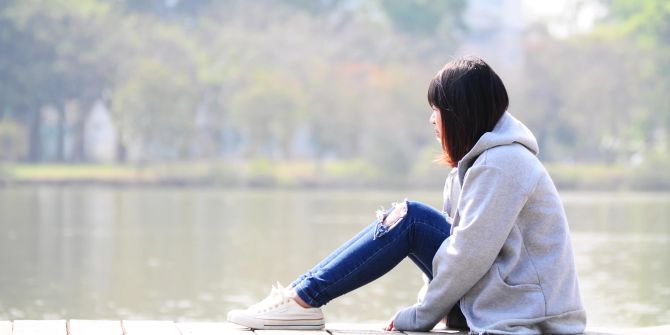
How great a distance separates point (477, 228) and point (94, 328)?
918 millimetres

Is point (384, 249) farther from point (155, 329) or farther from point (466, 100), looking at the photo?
point (155, 329)

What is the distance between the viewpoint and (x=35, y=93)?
38.6m

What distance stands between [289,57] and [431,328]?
3820 centimetres

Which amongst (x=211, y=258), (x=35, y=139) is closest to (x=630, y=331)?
(x=211, y=258)

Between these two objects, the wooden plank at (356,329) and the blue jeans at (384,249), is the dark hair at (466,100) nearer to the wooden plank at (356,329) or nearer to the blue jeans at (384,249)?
the blue jeans at (384,249)

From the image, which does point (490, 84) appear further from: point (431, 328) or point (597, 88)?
point (597, 88)

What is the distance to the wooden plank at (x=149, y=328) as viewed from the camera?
313 cm

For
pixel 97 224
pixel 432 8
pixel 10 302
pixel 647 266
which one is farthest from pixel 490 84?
pixel 432 8

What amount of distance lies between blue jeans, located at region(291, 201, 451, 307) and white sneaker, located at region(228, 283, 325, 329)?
82mm

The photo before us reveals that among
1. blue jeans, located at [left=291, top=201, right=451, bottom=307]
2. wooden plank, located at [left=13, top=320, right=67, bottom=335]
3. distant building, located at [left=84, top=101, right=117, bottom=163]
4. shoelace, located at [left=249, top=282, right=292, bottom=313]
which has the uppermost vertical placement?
blue jeans, located at [left=291, top=201, right=451, bottom=307]

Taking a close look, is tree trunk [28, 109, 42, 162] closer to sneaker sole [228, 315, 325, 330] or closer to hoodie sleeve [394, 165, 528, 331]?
sneaker sole [228, 315, 325, 330]

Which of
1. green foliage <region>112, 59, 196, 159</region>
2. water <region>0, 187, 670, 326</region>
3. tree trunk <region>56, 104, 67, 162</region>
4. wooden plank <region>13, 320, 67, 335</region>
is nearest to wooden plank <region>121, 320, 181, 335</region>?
wooden plank <region>13, 320, 67, 335</region>

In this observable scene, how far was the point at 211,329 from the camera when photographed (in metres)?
3.25

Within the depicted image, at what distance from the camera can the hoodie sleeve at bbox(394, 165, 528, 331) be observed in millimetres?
2979
